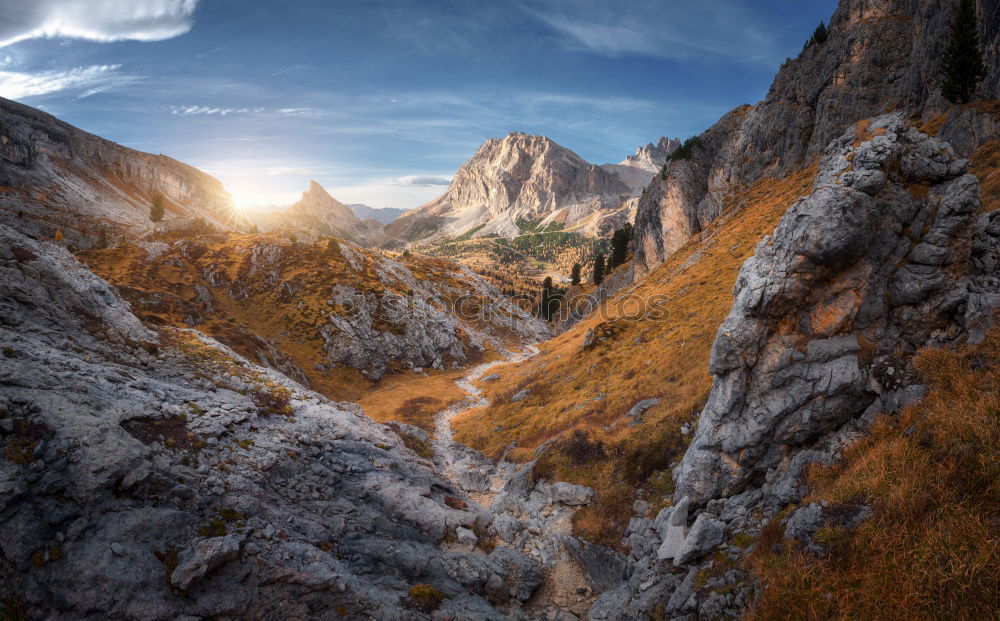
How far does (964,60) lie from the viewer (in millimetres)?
37438

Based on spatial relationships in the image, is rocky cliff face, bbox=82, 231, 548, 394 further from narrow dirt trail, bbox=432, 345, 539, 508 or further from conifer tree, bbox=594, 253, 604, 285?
conifer tree, bbox=594, 253, 604, 285

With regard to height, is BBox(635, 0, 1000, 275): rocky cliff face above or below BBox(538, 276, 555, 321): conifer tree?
above

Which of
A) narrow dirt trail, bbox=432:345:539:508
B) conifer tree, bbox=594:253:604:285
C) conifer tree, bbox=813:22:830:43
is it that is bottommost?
narrow dirt trail, bbox=432:345:539:508

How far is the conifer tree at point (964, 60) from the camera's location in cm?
3725

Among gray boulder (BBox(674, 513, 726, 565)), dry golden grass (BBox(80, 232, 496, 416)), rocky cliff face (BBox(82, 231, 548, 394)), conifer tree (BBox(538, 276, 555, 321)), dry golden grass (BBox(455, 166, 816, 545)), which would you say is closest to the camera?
gray boulder (BBox(674, 513, 726, 565))

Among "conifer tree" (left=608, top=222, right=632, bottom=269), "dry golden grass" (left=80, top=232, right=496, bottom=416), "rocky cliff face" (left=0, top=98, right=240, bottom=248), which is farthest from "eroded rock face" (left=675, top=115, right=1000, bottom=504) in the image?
"conifer tree" (left=608, top=222, right=632, bottom=269)

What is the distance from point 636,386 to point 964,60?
45.9m

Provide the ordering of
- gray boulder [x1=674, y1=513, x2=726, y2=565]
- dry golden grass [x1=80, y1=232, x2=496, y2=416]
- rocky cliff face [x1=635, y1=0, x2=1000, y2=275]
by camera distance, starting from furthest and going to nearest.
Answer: rocky cliff face [x1=635, y1=0, x2=1000, y2=275], dry golden grass [x1=80, y1=232, x2=496, y2=416], gray boulder [x1=674, y1=513, x2=726, y2=565]

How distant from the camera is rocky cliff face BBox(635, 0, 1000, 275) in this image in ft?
159

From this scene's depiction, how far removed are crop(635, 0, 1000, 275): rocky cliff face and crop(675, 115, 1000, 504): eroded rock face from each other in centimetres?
3977

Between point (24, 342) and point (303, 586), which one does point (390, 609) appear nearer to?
point (303, 586)

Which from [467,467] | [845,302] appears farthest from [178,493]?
[845,302]

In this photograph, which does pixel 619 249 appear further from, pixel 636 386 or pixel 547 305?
pixel 636 386

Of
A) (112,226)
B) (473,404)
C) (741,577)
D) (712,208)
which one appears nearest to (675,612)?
(741,577)
